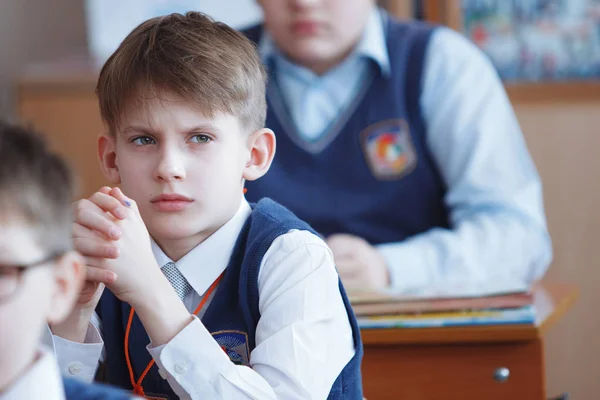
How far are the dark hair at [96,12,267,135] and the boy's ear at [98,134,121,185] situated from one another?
0.03 meters

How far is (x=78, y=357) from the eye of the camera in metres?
1.18

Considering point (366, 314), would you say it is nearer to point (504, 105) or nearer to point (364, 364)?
point (364, 364)

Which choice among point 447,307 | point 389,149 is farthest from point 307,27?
point 447,307

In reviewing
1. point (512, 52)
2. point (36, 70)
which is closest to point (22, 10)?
point (36, 70)

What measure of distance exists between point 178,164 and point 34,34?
3.00m

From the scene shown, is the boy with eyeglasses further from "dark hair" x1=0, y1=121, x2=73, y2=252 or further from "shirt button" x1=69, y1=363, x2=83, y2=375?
"shirt button" x1=69, y1=363, x2=83, y2=375

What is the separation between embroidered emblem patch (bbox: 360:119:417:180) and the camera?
2.14 meters

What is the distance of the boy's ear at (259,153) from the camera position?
4.05 feet

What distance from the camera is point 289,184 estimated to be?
213 cm

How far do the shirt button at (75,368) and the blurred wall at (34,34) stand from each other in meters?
2.65

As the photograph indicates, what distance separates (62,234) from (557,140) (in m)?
2.14

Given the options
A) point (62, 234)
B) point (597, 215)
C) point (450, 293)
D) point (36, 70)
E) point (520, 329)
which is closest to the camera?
point (62, 234)

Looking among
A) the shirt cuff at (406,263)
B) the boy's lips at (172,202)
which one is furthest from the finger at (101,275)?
the shirt cuff at (406,263)

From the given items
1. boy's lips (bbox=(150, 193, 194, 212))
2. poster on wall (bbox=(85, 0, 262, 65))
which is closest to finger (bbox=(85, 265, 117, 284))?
boy's lips (bbox=(150, 193, 194, 212))
